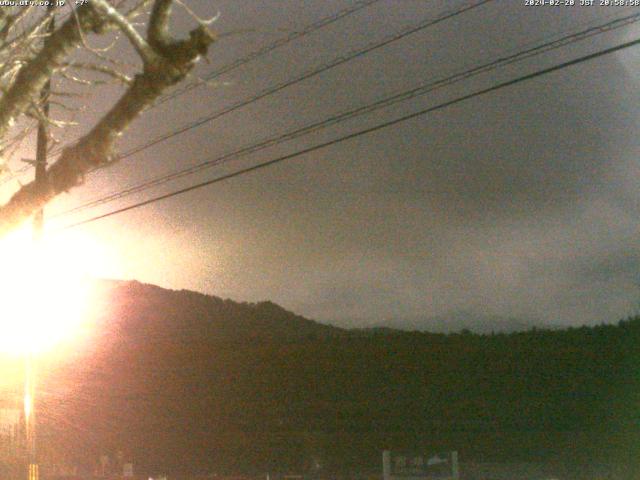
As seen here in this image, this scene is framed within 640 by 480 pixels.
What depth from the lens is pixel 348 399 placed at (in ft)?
118

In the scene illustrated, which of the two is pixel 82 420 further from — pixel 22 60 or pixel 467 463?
pixel 22 60

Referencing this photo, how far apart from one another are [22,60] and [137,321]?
47.8m

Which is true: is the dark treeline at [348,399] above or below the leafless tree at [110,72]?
below

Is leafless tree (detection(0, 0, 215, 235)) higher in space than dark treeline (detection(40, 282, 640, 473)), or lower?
higher

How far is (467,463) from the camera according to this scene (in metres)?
27.6

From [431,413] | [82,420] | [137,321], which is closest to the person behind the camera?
[431,413]

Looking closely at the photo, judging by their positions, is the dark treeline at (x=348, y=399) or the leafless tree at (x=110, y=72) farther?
the dark treeline at (x=348, y=399)

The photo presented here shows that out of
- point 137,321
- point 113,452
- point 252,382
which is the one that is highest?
point 137,321

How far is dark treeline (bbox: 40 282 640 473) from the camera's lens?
2892 cm

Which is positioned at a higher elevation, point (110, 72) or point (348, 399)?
point (110, 72)

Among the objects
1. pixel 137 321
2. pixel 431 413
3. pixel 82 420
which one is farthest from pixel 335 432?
pixel 137 321

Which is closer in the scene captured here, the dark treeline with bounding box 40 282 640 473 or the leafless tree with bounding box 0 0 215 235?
the leafless tree with bounding box 0 0 215 235

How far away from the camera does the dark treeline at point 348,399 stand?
28922mm

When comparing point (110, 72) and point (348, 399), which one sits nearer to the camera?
point (110, 72)
